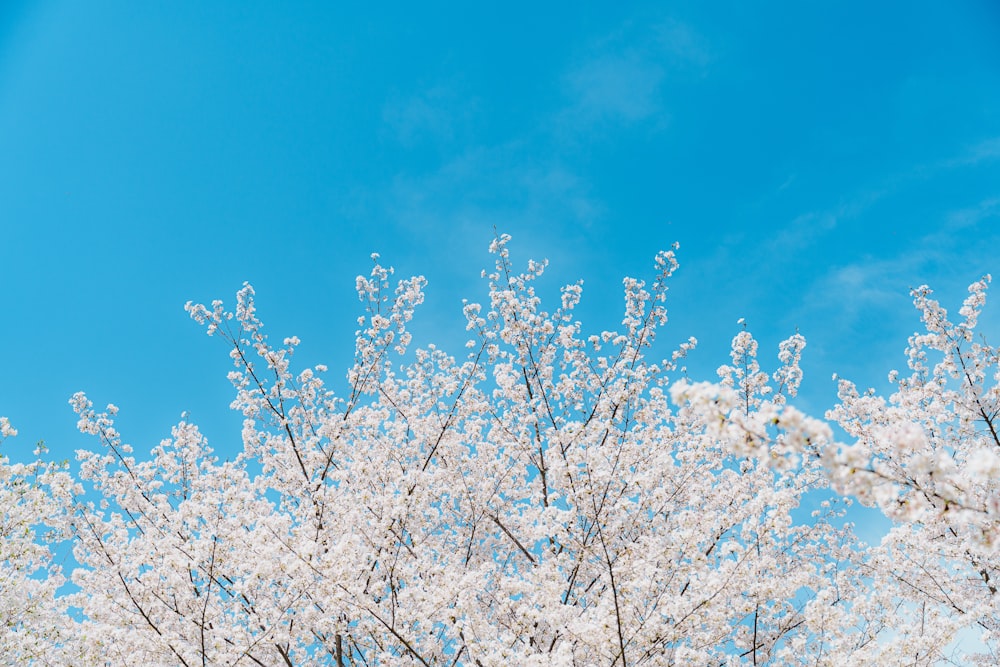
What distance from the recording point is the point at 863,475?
3615 millimetres

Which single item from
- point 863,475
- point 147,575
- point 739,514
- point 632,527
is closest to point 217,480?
point 147,575

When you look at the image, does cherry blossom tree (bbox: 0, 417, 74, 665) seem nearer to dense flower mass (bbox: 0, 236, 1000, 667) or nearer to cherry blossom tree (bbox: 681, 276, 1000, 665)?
dense flower mass (bbox: 0, 236, 1000, 667)

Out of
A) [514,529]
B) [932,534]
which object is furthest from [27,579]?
[932,534]

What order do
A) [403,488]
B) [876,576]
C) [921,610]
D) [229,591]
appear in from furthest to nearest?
[876,576]
[921,610]
[229,591]
[403,488]

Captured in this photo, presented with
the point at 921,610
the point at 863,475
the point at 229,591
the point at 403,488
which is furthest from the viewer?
the point at 921,610

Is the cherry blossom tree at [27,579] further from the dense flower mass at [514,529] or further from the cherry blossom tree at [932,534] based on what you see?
the cherry blossom tree at [932,534]

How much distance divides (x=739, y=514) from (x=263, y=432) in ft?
27.7

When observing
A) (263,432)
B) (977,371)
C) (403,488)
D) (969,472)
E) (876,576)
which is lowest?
(969,472)

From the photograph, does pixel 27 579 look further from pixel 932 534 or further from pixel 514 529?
pixel 932 534

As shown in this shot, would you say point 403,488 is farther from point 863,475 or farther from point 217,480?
point 863,475

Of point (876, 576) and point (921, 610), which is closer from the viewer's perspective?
point (921, 610)

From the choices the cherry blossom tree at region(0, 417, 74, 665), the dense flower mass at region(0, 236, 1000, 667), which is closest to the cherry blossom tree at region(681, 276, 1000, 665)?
the dense flower mass at region(0, 236, 1000, 667)

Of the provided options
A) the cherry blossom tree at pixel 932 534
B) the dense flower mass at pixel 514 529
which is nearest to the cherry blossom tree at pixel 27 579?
the dense flower mass at pixel 514 529

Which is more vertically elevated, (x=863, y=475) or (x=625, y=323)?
(x=625, y=323)
